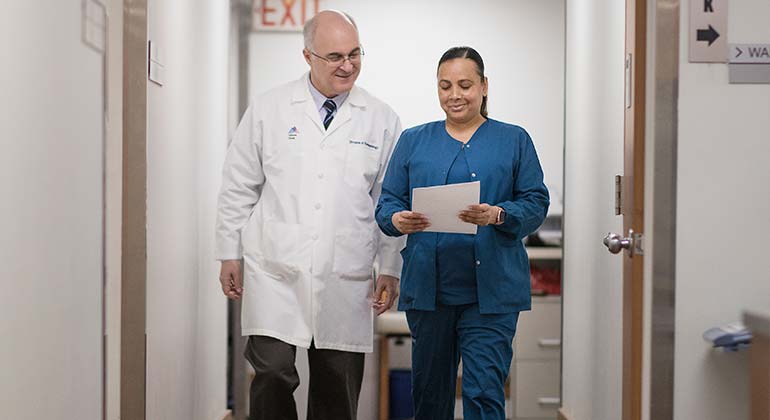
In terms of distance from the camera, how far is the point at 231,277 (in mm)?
2824

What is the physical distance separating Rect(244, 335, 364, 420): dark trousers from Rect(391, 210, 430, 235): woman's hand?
0.47 m

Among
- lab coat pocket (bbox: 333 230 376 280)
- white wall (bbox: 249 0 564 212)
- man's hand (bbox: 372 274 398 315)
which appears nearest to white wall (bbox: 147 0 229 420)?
lab coat pocket (bbox: 333 230 376 280)

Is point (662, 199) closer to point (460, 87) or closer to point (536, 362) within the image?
point (460, 87)

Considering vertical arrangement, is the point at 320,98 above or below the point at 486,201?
above

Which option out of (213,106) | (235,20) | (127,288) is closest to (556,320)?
(213,106)

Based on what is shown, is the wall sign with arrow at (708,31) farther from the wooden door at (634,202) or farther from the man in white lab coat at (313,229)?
the man in white lab coat at (313,229)

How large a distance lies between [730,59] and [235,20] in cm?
309

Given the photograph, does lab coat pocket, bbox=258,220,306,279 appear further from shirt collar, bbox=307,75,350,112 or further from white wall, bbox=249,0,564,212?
white wall, bbox=249,0,564,212

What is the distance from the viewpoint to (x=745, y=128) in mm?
2234

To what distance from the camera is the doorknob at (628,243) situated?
235cm

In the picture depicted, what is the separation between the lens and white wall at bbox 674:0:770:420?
2.23 m

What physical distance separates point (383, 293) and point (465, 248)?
0.37m

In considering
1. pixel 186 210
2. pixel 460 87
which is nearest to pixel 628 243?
pixel 460 87

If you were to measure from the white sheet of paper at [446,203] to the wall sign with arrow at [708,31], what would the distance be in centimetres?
60
